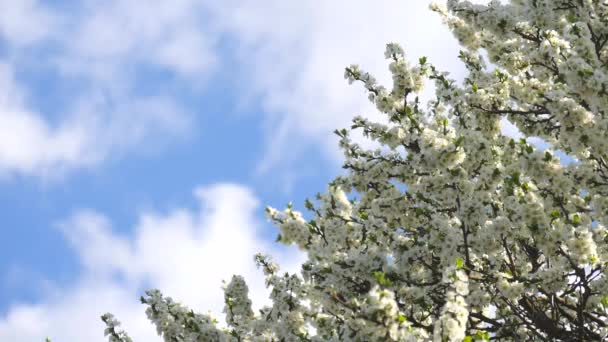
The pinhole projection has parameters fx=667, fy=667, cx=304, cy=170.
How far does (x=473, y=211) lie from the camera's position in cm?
973

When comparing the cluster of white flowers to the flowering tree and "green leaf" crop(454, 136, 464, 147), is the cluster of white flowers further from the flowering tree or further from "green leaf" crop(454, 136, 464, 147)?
"green leaf" crop(454, 136, 464, 147)

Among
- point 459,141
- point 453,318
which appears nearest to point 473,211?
point 459,141

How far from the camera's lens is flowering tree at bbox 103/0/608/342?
9266 mm

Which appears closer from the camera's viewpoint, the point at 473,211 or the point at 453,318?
the point at 453,318

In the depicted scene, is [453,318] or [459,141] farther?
[459,141]

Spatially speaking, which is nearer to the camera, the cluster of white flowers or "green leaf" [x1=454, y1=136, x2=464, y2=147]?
the cluster of white flowers

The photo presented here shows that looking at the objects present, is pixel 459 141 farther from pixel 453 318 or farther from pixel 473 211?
pixel 453 318

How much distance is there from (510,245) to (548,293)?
2.14 m

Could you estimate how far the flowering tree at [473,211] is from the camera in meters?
9.27

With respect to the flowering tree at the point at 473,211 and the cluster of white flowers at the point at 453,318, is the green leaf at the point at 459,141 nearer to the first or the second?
the flowering tree at the point at 473,211

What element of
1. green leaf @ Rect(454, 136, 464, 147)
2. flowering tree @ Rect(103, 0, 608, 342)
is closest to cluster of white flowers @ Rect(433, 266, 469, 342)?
flowering tree @ Rect(103, 0, 608, 342)

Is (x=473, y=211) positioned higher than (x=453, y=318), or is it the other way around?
(x=473, y=211)

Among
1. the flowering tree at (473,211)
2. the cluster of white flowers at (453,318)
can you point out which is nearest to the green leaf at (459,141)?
the flowering tree at (473,211)

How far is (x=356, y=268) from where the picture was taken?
369 inches
